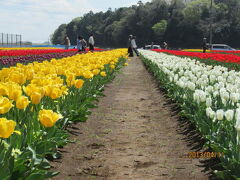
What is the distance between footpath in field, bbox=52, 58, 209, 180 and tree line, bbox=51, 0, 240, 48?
61.4 m

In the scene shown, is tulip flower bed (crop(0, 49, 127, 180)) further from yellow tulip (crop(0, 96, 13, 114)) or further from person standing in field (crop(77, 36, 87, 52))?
person standing in field (crop(77, 36, 87, 52))

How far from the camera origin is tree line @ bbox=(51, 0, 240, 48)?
246 feet

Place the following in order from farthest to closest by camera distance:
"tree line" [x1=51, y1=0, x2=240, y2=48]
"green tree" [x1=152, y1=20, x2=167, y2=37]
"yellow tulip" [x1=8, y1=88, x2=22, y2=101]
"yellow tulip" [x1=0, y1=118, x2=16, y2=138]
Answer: "green tree" [x1=152, y1=20, x2=167, y2=37] < "tree line" [x1=51, y1=0, x2=240, y2=48] < "yellow tulip" [x1=8, y1=88, x2=22, y2=101] < "yellow tulip" [x1=0, y1=118, x2=16, y2=138]

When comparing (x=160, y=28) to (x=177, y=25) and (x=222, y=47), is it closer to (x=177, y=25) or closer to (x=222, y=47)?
(x=177, y=25)

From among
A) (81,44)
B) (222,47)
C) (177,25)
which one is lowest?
(81,44)

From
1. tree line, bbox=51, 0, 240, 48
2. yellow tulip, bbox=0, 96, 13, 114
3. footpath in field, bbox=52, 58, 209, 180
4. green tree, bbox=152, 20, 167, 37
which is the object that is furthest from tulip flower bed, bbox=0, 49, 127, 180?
green tree, bbox=152, 20, 167, 37

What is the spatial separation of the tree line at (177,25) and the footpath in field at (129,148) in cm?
6143

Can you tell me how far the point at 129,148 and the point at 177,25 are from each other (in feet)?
264

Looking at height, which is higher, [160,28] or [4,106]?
[160,28]

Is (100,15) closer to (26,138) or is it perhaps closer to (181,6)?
(181,6)

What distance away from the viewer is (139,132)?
21.0 ft

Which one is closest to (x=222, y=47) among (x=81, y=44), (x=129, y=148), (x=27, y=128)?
(x=81, y=44)

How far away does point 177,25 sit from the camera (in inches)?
3292

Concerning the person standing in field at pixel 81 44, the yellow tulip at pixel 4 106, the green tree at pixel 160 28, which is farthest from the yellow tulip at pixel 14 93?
the green tree at pixel 160 28
